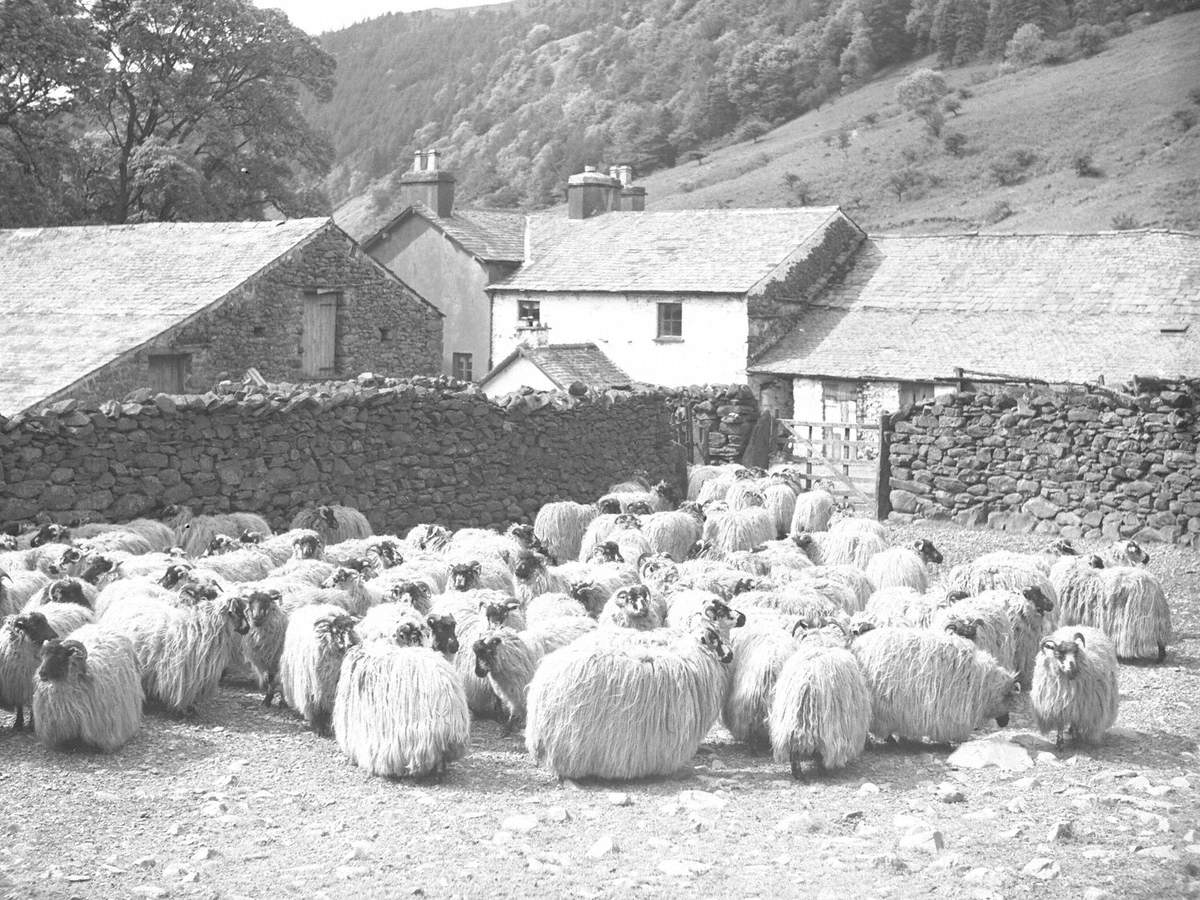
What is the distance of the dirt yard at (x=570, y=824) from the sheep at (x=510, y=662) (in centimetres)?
28

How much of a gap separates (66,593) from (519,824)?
5.18m

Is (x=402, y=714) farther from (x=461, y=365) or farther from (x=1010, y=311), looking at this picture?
(x=461, y=365)

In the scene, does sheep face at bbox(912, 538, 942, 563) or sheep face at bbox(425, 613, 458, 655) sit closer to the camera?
sheep face at bbox(425, 613, 458, 655)

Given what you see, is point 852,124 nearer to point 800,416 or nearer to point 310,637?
point 800,416

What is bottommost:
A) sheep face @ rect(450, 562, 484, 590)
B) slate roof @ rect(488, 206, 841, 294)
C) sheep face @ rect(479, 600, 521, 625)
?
sheep face @ rect(479, 600, 521, 625)

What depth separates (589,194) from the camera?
46.8 m

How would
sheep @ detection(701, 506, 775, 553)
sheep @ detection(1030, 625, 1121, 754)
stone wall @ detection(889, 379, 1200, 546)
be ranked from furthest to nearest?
stone wall @ detection(889, 379, 1200, 546), sheep @ detection(701, 506, 775, 553), sheep @ detection(1030, 625, 1121, 754)

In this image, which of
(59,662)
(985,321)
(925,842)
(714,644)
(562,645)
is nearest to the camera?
(925,842)

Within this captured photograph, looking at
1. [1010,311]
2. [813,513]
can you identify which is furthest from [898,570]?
[1010,311]

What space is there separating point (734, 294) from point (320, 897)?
30920 millimetres

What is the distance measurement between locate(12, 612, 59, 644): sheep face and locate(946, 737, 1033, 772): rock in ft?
22.7

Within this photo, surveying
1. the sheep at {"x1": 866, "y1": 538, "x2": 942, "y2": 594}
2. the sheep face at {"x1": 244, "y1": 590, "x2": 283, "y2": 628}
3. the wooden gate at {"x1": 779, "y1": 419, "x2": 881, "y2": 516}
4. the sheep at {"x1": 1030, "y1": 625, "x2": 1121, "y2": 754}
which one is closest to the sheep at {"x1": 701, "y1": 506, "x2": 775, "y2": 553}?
the sheep at {"x1": 866, "y1": 538, "x2": 942, "y2": 594}

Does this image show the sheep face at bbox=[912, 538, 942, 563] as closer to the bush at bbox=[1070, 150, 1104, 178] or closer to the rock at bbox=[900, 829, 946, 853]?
the rock at bbox=[900, 829, 946, 853]

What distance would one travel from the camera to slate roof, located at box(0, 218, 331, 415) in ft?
79.7
